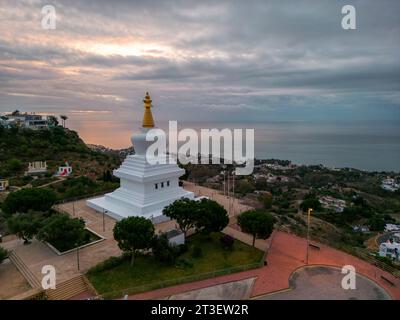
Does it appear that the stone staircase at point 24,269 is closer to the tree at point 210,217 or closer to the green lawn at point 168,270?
the green lawn at point 168,270

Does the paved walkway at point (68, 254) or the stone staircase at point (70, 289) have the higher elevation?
the paved walkway at point (68, 254)

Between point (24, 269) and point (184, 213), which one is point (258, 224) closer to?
point (184, 213)

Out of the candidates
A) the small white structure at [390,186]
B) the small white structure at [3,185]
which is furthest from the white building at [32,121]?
the small white structure at [390,186]

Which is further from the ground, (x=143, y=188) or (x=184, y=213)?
(x=143, y=188)

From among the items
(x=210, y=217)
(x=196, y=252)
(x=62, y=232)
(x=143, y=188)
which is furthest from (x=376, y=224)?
(x=62, y=232)

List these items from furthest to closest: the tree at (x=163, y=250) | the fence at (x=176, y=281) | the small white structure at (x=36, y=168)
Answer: the small white structure at (x=36, y=168) < the tree at (x=163, y=250) < the fence at (x=176, y=281)

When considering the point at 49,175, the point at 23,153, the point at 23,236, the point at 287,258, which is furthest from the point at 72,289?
the point at 23,153

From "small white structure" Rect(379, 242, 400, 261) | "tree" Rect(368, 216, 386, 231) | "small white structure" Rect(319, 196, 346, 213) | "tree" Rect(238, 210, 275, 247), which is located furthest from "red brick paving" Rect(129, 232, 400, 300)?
"small white structure" Rect(319, 196, 346, 213)

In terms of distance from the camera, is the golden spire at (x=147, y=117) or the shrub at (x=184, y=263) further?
the golden spire at (x=147, y=117)
